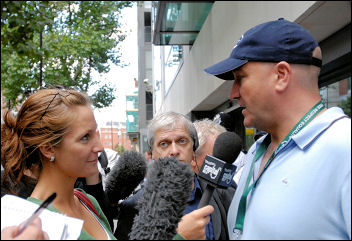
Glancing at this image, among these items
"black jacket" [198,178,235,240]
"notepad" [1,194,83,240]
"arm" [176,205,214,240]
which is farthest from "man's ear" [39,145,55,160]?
"black jacket" [198,178,235,240]

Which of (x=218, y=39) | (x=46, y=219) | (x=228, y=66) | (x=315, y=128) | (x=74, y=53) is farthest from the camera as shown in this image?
(x=74, y=53)

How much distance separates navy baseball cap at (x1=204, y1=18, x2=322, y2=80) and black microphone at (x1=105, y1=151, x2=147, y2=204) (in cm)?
148

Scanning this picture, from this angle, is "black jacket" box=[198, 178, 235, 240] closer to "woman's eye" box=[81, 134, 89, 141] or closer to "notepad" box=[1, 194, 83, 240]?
"woman's eye" box=[81, 134, 89, 141]

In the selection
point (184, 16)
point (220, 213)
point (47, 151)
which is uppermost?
point (184, 16)

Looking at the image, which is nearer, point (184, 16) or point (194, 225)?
point (194, 225)

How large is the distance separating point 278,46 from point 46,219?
1182mm

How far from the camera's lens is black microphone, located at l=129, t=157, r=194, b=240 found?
143cm

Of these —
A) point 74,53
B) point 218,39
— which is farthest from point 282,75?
point 74,53

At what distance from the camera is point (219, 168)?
179 cm

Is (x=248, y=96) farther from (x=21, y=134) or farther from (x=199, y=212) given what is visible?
(x=21, y=134)

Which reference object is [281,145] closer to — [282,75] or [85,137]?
[282,75]

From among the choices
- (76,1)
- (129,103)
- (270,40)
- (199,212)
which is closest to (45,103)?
(199,212)

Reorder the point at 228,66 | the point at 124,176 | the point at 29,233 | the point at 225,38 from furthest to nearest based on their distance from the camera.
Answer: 1. the point at 225,38
2. the point at 124,176
3. the point at 228,66
4. the point at 29,233

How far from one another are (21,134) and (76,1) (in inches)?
703
